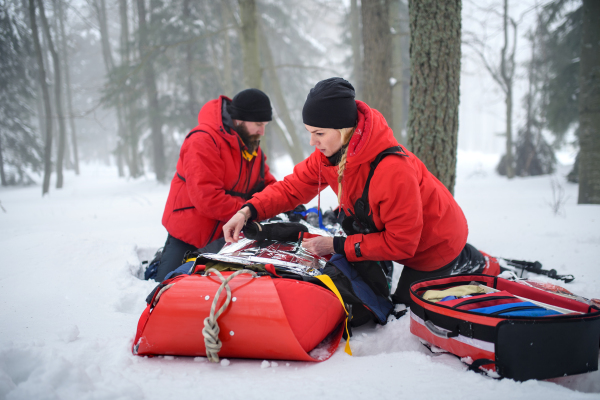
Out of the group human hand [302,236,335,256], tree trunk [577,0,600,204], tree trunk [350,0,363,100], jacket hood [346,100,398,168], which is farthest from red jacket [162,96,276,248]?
tree trunk [350,0,363,100]

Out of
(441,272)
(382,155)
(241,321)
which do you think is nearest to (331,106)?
(382,155)

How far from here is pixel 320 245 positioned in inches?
Result: 85.7

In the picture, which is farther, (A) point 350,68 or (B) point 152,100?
(A) point 350,68

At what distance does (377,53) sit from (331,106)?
15.5ft

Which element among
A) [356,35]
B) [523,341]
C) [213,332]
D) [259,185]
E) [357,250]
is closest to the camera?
[523,341]

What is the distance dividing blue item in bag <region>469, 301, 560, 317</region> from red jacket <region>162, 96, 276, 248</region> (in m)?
2.11

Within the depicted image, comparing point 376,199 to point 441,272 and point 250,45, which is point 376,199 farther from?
point 250,45

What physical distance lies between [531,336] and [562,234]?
9.76 ft

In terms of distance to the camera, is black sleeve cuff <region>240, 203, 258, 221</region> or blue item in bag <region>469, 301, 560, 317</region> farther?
black sleeve cuff <region>240, 203, 258, 221</region>

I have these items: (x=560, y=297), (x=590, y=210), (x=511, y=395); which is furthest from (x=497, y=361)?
(x=590, y=210)

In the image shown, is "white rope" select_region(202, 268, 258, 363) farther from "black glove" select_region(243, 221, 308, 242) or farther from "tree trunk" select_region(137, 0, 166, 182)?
"tree trunk" select_region(137, 0, 166, 182)

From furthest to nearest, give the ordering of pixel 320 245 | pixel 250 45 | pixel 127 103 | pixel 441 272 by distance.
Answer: pixel 127 103, pixel 250 45, pixel 441 272, pixel 320 245

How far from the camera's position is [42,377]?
4.34 feet

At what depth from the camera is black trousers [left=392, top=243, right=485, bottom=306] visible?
2.35m
